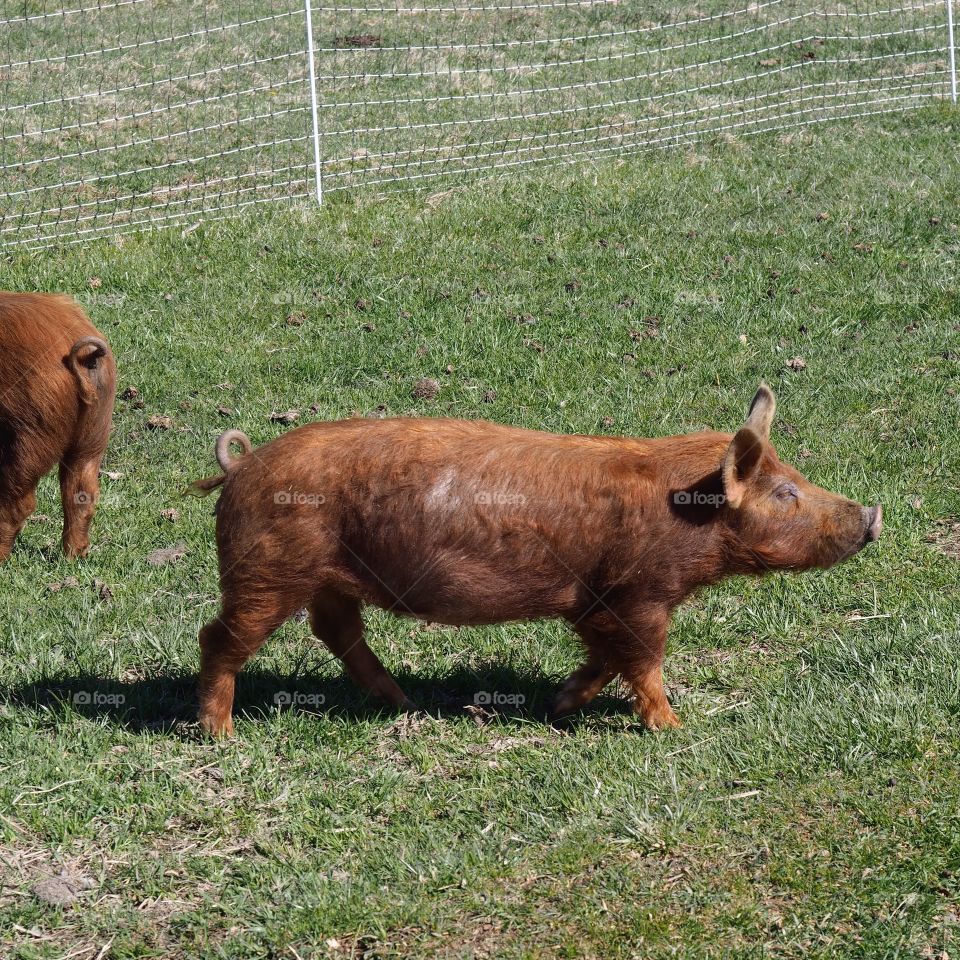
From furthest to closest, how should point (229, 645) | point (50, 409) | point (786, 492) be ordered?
1. point (50, 409)
2. point (786, 492)
3. point (229, 645)

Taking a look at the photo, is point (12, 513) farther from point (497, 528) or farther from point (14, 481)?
point (497, 528)

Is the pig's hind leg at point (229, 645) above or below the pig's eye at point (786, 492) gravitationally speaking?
below

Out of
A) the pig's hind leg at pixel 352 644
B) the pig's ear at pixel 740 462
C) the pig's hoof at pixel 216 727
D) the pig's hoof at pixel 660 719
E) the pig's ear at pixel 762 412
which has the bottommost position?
the pig's hoof at pixel 660 719

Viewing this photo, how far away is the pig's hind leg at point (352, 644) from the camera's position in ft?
17.8

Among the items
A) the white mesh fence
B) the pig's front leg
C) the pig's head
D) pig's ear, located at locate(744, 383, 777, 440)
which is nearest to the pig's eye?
the pig's head

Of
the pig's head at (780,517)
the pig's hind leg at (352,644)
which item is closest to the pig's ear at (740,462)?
the pig's head at (780,517)

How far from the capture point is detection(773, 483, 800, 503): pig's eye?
17.0 ft

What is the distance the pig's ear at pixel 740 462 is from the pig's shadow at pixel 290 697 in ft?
3.64

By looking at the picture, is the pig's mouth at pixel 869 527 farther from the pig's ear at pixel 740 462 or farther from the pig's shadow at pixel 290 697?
the pig's shadow at pixel 290 697

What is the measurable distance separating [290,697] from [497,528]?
1.25 meters

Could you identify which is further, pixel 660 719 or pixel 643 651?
pixel 660 719

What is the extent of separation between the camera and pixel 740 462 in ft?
16.4

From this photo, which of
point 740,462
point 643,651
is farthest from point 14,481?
point 740,462

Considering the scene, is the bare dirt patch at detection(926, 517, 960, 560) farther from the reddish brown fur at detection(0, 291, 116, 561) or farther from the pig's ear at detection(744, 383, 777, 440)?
the reddish brown fur at detection(0, 291, 116, 561)
